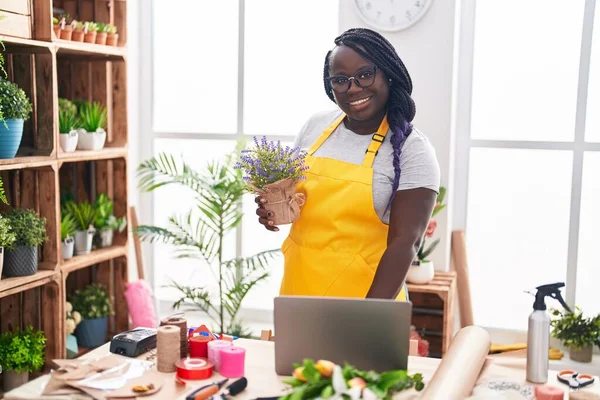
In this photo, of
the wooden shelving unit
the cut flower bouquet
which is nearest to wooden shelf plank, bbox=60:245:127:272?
the wooden shelving unit

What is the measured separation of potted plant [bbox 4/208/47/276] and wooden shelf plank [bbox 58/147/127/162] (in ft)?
1.09

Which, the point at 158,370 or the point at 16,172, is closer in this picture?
the point at 158,370

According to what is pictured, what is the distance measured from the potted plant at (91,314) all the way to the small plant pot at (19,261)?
2.08ft

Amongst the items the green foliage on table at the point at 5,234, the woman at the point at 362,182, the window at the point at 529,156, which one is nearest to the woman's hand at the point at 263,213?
the woman at the point at 362,182

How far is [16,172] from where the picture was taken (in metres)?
3.26

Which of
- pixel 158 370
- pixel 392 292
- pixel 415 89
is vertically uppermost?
pixel 415 89

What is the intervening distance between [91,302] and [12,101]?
123cm

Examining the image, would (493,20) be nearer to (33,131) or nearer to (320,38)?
(320,38)

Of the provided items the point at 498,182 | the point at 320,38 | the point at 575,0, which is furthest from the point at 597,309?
the point at 320,38

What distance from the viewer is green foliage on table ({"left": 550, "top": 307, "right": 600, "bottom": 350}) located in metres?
3.46

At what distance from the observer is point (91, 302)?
3.63 meters

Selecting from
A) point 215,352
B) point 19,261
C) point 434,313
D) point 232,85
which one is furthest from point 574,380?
point 232,85

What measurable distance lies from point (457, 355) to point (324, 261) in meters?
0.59

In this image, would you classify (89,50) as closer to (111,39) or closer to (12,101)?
(111,39)
